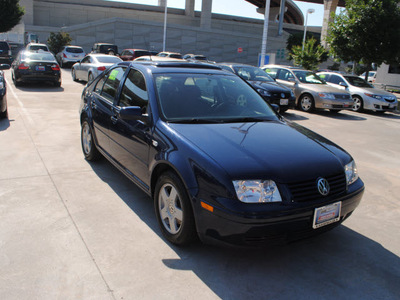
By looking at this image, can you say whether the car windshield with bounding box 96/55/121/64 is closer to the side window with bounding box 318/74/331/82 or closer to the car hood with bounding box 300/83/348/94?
the car hood with bounding box 300/83/348/94

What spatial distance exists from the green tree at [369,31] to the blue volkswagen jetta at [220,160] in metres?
15.0

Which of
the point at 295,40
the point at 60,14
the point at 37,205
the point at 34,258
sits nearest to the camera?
the point at 34,258

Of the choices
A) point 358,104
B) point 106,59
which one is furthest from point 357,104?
point 106,59

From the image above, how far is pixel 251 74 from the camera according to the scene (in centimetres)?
1269

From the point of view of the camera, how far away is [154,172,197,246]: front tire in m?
3.05

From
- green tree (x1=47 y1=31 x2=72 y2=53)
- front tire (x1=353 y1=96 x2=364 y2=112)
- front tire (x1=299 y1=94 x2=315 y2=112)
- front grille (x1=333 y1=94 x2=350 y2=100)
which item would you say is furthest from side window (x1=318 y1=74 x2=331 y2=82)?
green tree (x1=47 y1=31 x2=72 y2=53)

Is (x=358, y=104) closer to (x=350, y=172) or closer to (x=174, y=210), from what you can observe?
(x=350, y=172)

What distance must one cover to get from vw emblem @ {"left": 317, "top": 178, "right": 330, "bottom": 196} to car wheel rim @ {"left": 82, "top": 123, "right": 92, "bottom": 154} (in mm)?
3670

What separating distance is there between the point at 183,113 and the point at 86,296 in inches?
77.2

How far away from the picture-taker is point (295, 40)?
51.9 metres

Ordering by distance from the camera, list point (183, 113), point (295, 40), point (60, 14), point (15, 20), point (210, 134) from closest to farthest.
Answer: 1. point (210, 134)
2. point (183, 113)
3. point (15, 20)
4. point (60, 14)
5. point (295, 40)

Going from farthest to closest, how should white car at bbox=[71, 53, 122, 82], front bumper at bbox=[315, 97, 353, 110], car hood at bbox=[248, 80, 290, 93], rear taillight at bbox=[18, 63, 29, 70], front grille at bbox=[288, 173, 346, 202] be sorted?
white car at bbox=[71, 53, 122, 82] < rear taillight at bbox=[18, 63, 29, 70] < front bumper at bbox=[315, 97, 353, 110] < car hood at bbox=[248, 80, 290, 93] < front grille at bbox=[288, 173, 346, 202]

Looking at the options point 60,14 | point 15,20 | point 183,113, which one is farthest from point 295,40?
point 183,113

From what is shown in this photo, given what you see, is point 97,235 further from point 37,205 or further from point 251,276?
point 251,276
